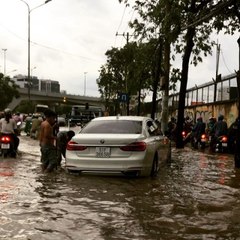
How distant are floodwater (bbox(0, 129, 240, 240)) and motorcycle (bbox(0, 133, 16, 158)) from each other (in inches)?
115

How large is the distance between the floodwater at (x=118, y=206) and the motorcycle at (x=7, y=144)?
292 cm

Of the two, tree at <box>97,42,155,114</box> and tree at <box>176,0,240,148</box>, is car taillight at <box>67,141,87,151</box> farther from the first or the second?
tree at <box>97,42,155,114</box>

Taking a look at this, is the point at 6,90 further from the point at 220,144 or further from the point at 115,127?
the point at 115,127

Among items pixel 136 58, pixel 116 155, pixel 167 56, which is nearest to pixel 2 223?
pixel 116 155

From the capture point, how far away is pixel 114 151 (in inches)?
412

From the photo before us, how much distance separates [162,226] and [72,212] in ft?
4.92

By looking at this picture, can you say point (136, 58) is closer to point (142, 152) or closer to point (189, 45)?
point (189, 45)

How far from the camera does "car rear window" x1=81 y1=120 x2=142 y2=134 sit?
11.1 metres

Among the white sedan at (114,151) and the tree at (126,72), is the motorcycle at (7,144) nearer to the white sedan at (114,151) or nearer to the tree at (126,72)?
the white sedan at (114,151)

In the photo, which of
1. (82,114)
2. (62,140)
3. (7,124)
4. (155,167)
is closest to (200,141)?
(7,124)

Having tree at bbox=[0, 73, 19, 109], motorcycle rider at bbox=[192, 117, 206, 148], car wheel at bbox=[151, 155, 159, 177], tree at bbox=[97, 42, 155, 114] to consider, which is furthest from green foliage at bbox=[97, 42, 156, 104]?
tree at bbox=[0, 73, 19, 109]

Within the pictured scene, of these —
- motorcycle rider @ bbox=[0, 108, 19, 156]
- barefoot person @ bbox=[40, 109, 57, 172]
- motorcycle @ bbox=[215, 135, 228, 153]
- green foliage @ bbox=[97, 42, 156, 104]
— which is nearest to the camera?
barefoot person @ bbox=[40, 109, 57, 172]

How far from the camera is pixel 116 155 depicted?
10.4m

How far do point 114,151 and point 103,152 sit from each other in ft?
0.77
